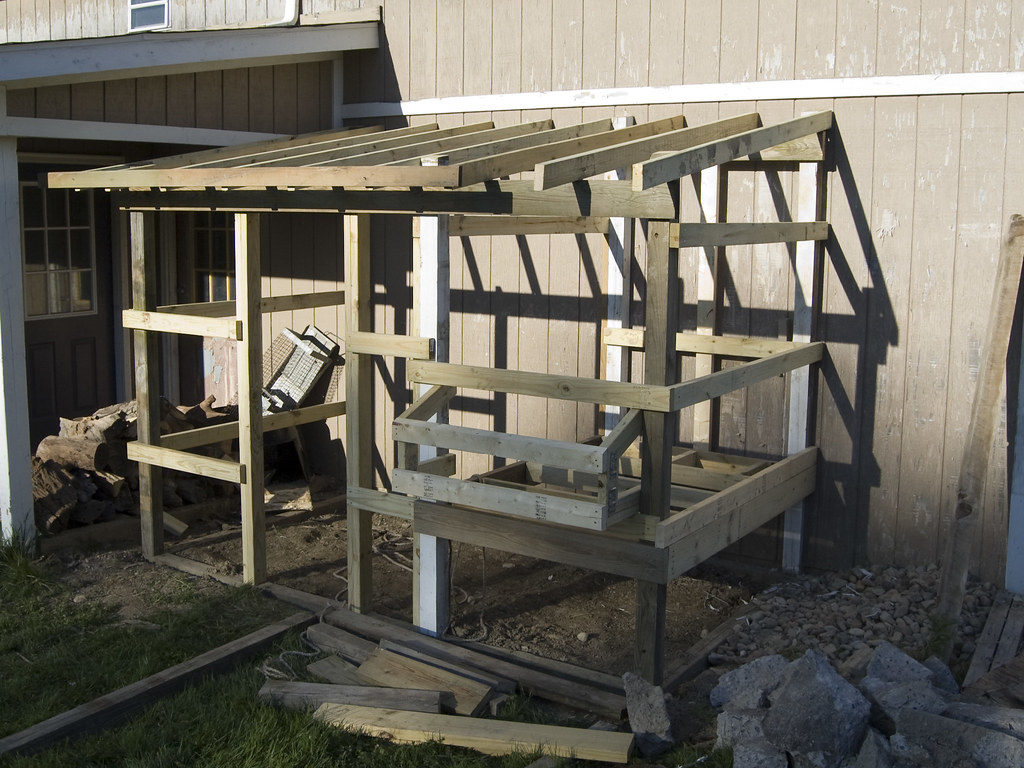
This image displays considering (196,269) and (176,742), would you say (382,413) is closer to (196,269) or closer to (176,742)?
(196,269)

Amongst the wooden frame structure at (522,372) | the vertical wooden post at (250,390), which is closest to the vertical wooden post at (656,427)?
the wooden frame structure at (522,372)

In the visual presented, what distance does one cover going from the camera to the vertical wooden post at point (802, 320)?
550 cm

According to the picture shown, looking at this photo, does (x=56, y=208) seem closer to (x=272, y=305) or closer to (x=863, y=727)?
(x=272, y=305)

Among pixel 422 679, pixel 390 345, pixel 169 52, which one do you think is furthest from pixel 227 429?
pixel 422 679

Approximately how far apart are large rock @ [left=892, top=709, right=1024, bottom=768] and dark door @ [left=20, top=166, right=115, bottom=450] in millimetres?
6972

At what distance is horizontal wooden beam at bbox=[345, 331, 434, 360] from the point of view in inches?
202

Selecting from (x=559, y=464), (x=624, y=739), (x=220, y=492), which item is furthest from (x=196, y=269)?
(x=624, y=739)

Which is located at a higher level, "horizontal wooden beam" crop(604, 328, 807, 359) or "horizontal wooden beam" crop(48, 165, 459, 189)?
"horizontal wooden beam" crop(48, 165, 459, 189)

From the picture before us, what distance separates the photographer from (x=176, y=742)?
168 inches

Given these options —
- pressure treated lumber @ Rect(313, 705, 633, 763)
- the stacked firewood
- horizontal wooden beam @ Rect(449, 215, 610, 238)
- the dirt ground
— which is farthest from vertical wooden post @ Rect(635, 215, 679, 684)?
the stacked firewood

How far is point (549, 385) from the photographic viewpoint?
457 cm

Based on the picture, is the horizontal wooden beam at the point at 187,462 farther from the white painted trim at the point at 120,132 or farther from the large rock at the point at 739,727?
the large rock at the point at 739,727

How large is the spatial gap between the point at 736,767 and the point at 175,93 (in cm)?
487

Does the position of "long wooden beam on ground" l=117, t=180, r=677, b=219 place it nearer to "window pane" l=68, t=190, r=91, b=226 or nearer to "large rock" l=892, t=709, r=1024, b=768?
"large rock" l=892, t=709, r=1024, b=768
